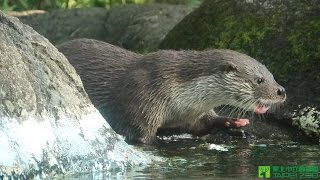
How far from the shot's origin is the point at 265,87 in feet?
26.2

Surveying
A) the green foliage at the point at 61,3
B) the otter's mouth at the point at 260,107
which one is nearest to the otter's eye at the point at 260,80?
the otter's mouth at the point at 260,107

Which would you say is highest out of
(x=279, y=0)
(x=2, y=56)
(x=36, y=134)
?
(x=279, y=0)

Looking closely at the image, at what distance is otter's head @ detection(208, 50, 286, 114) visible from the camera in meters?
8.00

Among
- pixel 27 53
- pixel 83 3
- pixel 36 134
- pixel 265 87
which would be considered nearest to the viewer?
pixel 36 134

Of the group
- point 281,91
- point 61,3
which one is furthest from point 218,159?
point 61,3

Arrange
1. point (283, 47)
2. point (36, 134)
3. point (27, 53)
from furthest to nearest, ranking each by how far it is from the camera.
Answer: point (283, 47) < point (27, 53) < point (36, 134)

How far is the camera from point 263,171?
258 inches

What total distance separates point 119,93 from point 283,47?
158 centimetres

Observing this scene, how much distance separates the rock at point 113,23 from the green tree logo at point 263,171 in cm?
467

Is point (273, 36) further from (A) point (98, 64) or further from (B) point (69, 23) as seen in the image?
(B) point (69, 23)

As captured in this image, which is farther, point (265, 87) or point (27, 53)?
point (265, 87)

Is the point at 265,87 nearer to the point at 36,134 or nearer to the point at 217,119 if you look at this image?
the point at 217,119

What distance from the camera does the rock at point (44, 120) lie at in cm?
590

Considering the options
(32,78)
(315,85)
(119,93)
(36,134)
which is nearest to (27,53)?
(32,78)
